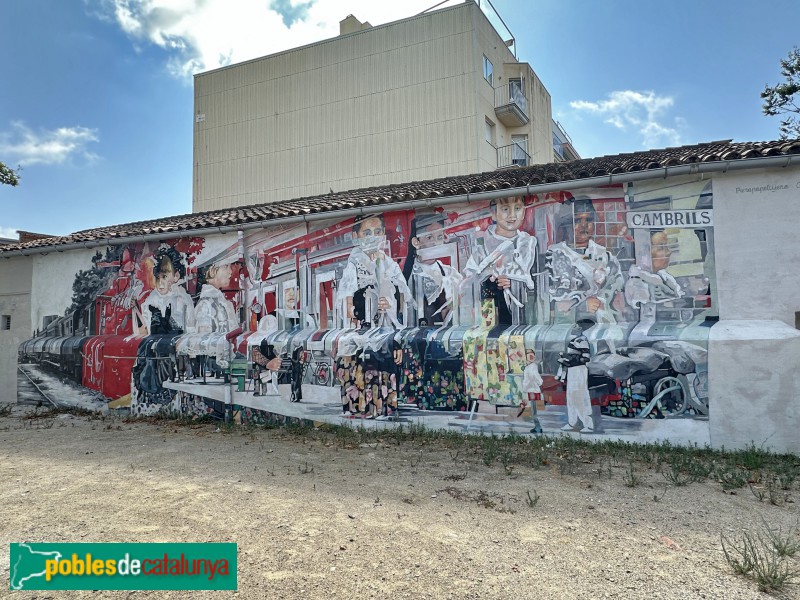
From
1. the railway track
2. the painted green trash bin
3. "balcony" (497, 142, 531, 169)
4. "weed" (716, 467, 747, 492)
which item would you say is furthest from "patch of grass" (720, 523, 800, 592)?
"balcony" (497, 142, 531, 169)

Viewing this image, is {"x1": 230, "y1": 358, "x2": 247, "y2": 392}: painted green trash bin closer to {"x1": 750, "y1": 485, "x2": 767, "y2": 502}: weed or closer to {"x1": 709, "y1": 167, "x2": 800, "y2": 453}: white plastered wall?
{"x1": 709, "y1": 167, "x2": 800, "y2": 453}: white plastered wall

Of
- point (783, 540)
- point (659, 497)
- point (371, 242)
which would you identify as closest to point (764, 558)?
point (783, 540)

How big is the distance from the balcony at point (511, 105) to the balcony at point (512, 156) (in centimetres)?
100

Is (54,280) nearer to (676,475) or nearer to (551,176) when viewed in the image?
(551,176)

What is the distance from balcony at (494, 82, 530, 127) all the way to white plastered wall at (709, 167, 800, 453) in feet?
51.0

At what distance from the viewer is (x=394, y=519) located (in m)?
4.17

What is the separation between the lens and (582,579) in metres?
3.18

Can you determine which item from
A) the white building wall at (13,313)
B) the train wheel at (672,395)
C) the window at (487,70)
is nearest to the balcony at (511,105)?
the window at (487,70)

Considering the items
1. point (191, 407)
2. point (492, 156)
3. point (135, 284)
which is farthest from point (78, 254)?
point (492, 156)

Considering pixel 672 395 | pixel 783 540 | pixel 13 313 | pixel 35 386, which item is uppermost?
pixel 13 313

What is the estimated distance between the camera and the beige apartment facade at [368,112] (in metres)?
19.5

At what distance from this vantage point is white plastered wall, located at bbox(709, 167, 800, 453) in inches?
240

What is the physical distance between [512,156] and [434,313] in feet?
52.9

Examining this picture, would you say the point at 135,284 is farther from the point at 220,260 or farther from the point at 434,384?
the point at 434,384
